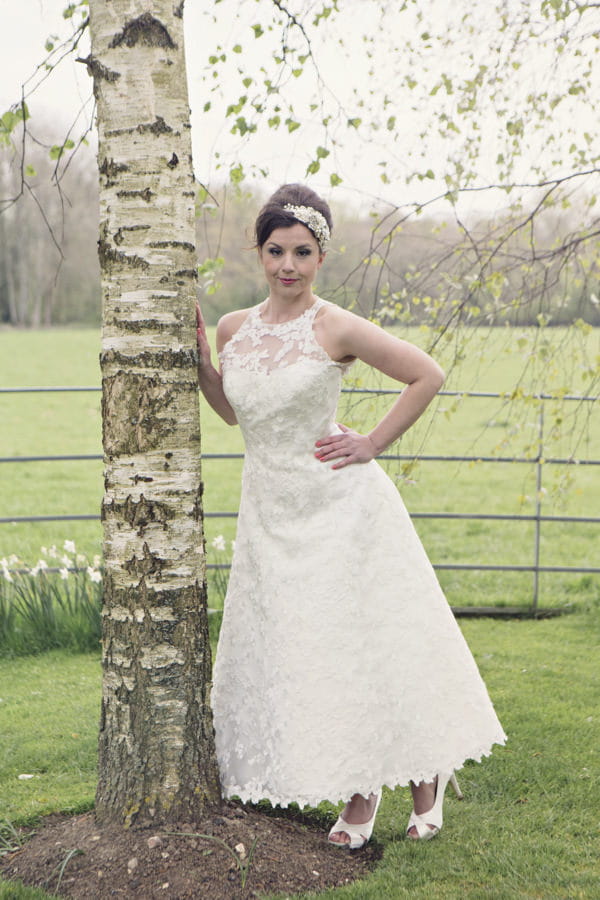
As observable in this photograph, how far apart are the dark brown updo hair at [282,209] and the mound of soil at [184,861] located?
1.80 m

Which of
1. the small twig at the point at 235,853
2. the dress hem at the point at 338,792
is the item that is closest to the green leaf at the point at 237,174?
the dress hem at the point at 338,792

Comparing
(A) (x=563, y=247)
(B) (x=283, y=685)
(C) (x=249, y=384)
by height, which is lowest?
(B) (x=283, y=685)

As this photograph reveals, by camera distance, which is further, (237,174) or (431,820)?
(237,174)

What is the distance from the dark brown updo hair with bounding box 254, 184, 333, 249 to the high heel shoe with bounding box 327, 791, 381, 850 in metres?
1.80

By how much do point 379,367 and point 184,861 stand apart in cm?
155

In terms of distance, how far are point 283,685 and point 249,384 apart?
3.04 ft

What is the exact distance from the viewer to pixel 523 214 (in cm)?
461

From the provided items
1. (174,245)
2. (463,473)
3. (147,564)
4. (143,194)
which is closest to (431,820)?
(147,564)

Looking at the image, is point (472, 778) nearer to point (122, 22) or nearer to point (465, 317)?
point (465, 317)

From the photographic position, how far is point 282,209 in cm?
282

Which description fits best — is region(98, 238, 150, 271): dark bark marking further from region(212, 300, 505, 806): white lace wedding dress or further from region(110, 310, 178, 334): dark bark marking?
region(212, 300, 505, 806): white lace wedding dress

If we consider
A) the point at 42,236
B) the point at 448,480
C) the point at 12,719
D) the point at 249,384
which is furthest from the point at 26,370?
the point at 249,384

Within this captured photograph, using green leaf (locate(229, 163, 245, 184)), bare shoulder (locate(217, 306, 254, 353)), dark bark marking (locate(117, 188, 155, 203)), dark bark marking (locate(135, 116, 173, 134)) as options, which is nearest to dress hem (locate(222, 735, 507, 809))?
bare shoulder (locate(217, 306, 254, 353))

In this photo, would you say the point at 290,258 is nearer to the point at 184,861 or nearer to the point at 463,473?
the point at 184,861
